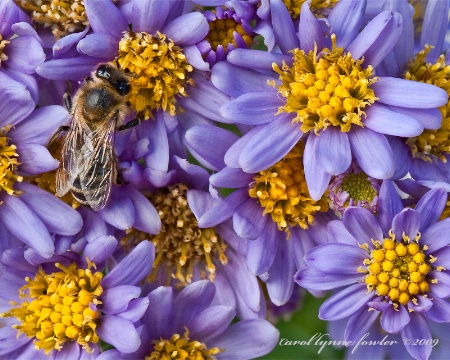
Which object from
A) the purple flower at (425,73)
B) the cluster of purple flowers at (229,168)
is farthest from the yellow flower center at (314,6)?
the purple flower at (425,73)

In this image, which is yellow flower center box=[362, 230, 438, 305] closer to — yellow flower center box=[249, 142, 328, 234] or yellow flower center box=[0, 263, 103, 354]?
yellow flower center box=[249, 142, 328, 234]

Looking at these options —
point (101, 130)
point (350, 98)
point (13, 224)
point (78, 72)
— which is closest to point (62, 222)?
point (13, 224)

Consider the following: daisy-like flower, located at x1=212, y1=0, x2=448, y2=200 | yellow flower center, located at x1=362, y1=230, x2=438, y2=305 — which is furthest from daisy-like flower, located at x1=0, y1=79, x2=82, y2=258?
yellow flower center, located at x1=362, y1=230, x2=438, y2=305

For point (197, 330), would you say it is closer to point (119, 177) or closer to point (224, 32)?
point (119, 177)

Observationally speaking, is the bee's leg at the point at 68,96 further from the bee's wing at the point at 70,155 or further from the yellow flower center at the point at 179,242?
the yellow flower center at the point at 179,242

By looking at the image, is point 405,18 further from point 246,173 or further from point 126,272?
point 126,272

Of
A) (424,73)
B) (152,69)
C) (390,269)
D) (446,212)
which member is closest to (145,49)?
(152,69)
